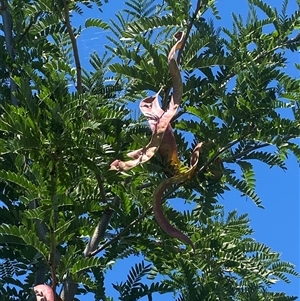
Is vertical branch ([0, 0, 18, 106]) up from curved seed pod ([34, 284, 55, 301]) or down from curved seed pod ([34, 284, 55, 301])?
up

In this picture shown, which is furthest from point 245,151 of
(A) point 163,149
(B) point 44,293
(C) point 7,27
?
(C) point 7,27

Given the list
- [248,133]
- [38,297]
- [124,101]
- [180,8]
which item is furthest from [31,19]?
[38,297]

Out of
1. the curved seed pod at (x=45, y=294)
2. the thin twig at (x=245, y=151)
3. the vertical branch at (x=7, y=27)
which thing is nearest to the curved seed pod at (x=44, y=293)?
the curved seed pod at (x=45, y=294)

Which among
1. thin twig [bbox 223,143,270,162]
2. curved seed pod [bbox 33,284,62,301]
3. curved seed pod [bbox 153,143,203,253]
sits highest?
thin twig [bbox 223,143,270,162]

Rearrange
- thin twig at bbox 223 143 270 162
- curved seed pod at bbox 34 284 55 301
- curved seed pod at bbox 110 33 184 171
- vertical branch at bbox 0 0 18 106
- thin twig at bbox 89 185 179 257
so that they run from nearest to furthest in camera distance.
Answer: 1. curved seed pod at bbox 34 284 55 301
2. curved seed pod at bbox 110 33 184 171
3. thin twig at bbox 89 185 179 257
4. thin twig at bbox 223 143 270 162
5. vertical branch at bbox 0 0 18 106

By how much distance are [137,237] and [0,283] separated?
1.95ft

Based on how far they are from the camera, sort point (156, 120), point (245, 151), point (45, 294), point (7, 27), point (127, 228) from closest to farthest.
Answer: point (45, 294) → point (156, 120) → point (127, 228) → point (245, 151) → point (7, 27)

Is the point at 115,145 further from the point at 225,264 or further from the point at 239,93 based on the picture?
the point at 225,264

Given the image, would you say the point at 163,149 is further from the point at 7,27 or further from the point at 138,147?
the point at 7,27

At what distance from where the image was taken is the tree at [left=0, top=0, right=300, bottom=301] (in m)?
2.39

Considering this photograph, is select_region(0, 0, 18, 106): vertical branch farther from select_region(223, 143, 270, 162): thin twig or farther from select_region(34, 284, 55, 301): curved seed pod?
select_region(34, 284, 55, 301): curved seed pod

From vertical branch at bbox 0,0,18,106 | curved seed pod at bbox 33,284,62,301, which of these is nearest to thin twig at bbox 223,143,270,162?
curved seed pod at bbox 33,284,62,301

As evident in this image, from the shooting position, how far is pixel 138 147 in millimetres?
2582

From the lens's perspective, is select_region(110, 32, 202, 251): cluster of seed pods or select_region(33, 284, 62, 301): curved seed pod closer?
select_region(33, 284, 62, 301): curved seed pod
